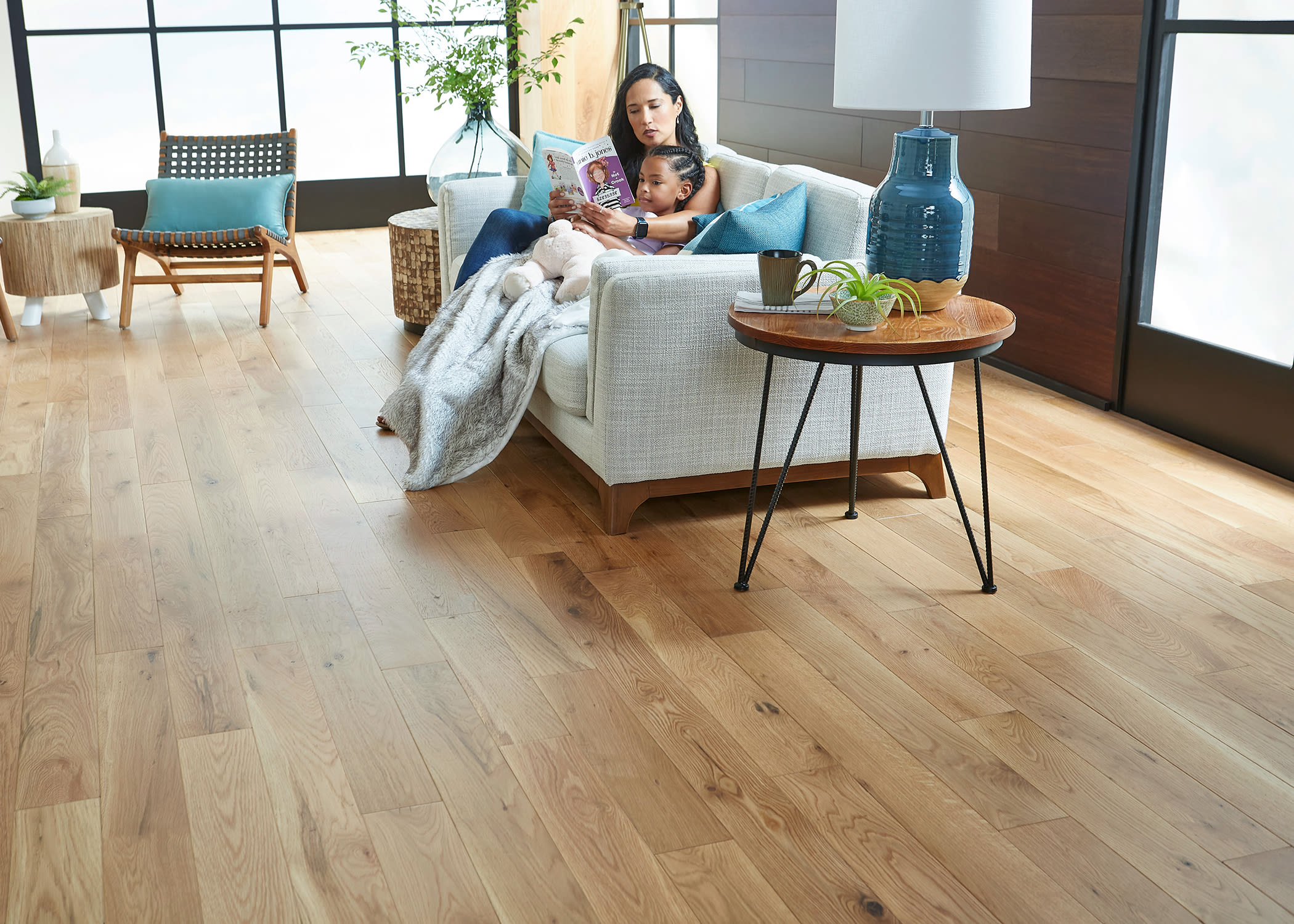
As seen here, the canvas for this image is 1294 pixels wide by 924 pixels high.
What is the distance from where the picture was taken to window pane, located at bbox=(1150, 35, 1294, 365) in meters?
3.12

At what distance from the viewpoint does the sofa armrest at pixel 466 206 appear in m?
3.80

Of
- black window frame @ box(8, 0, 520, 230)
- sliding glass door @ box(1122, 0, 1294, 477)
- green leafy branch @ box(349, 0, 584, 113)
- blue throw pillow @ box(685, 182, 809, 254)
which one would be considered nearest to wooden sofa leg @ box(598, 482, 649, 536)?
blue throw pillow @ box(685, 182, 809, 254)

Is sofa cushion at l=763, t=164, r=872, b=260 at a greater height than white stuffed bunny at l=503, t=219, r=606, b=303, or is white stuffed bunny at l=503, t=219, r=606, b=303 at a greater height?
sofa cushion at l=763, t=164, r=872, b=260

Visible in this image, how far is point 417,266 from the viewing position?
446 centimetres

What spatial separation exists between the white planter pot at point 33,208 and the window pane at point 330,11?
2521 mm

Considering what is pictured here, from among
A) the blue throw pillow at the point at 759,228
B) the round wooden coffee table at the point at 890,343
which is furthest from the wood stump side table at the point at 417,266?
the round wooden coffee table at the point at 890,343

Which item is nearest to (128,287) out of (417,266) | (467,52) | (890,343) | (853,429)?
(417,266)

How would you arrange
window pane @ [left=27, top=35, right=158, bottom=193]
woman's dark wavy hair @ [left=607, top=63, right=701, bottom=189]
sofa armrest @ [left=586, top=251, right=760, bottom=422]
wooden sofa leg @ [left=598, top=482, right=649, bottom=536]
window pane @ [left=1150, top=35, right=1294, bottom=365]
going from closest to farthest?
1. sofa armrest @ [left=586, top=251, right=760, bottom=422]
2. wooden sofa leg @ [left=598, top=482, right=649, bottom=536]
3. window pane @ [left=1150, top=35, right=1294, bottom=365]
4. woman's dark wavy hair @ [left=607, top=63, right=701, bottom=189]
5. window pane @ [left=27, top=35, right=158, bottom=193]

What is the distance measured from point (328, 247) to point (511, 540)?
4.11m

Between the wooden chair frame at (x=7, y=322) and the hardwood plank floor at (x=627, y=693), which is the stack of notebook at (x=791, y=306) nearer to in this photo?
the hardwood plank floor at (x=627, y=693)

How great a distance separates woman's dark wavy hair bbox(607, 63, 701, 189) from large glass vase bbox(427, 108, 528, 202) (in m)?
1.07

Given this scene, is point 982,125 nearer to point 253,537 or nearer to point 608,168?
point 608,168

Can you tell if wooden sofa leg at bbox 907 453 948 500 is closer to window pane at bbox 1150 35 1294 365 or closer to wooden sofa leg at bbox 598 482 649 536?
wooden sofa leg at bbox 598 482 649 536

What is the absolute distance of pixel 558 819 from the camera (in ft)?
5.75
